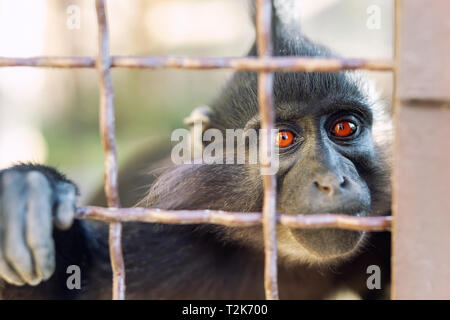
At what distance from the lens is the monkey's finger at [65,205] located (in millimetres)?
1768

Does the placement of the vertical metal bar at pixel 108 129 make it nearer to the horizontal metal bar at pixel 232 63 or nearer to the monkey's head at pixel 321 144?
the horizontal metal bar at pixel 232 63

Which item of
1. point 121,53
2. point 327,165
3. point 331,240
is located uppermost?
point 121,53

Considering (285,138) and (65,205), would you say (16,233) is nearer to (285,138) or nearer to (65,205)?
(65,205)

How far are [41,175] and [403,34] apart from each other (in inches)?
49.9

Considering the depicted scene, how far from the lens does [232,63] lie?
5.30 feet

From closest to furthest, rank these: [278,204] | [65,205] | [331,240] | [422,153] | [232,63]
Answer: [422,153] < [232,63] < [65,205] < [331,240] < [278,204]

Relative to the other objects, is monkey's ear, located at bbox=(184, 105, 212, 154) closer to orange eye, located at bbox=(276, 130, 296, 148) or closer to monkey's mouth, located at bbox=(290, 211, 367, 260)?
orange eye, located at bbox=(276, 130, 296, 148)

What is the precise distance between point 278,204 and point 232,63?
0.88m

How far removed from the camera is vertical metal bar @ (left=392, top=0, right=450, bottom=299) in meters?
1.40

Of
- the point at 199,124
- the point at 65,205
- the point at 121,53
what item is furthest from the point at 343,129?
the point at 121,53

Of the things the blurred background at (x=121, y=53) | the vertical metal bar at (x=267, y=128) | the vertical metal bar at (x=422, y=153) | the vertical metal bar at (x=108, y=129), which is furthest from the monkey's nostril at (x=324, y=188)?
the blurred background at (x=121, y=53)

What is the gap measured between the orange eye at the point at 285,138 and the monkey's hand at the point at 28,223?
3.83 feet

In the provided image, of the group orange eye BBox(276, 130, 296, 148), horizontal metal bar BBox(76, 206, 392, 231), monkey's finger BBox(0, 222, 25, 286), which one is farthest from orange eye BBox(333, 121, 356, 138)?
monkey's finger BBox(0, 222, 25, 286)
